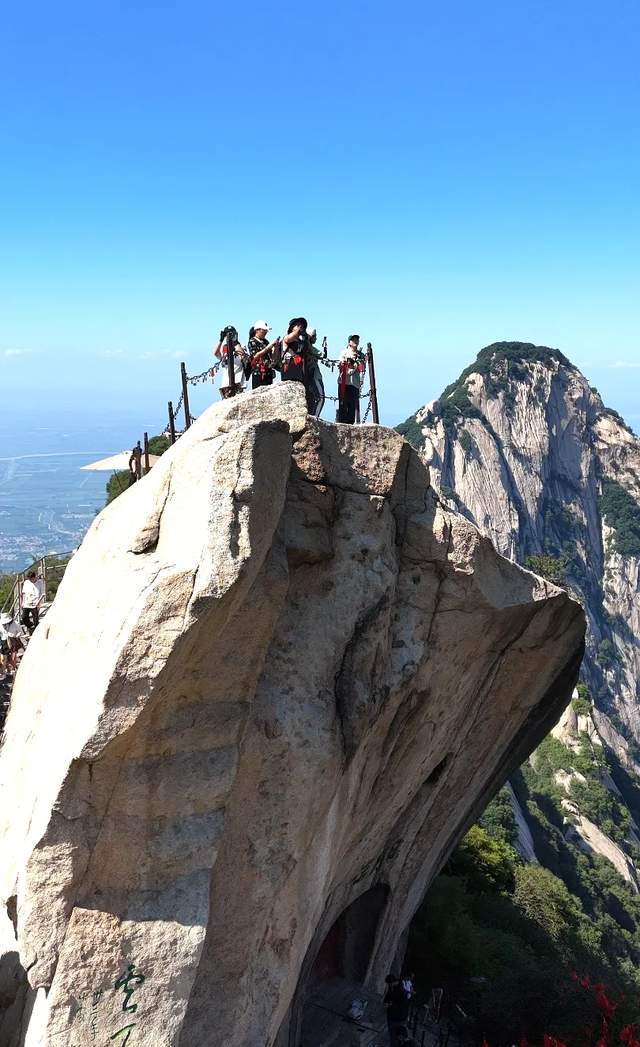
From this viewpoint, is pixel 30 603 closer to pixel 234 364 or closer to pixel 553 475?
pixel 234 364

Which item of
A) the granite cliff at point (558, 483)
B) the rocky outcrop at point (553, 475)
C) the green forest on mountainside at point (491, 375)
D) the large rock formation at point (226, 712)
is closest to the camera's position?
the large rock formation at point (226, 712)

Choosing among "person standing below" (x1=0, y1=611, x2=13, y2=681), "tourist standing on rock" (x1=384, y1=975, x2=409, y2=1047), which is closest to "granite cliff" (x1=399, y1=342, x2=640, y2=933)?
"person standing below" (x1=0, y1=611, x2=13, y2=681)

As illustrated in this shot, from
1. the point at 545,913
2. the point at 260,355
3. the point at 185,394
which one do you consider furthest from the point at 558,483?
the point at 260,355

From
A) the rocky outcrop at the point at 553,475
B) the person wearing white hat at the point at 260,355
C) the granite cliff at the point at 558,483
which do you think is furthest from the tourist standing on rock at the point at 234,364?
the rocky outcrop at the point at 553,475

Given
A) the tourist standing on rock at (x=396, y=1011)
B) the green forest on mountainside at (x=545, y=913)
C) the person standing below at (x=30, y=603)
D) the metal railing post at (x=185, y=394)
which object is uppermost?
the metal railing post at (x=185, y=394)

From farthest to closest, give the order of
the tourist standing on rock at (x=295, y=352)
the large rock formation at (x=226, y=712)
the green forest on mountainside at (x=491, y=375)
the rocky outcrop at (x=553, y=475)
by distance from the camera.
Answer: the green forest on mountainside at (x=491, y=375) < the rocky outcrop at (x=553, y=475) < the tourist standing on rock at (x=295, y=352) < the large rock formation at (x=226, y=712)

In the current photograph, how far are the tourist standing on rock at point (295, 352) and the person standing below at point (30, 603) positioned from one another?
7400 millimetres

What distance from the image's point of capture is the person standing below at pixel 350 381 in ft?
48.6

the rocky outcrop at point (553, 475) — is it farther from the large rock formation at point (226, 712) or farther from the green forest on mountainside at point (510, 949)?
the large rock formation at point (226, 712)

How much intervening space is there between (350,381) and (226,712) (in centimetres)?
710

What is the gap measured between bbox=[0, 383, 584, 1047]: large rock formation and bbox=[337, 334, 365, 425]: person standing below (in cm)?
287

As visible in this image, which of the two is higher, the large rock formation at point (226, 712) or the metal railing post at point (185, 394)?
the metal railing post at point (185, 394)

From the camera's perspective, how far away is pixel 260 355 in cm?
1377

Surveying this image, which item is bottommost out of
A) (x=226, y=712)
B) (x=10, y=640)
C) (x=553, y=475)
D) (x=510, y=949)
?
(x=510, y=949)
